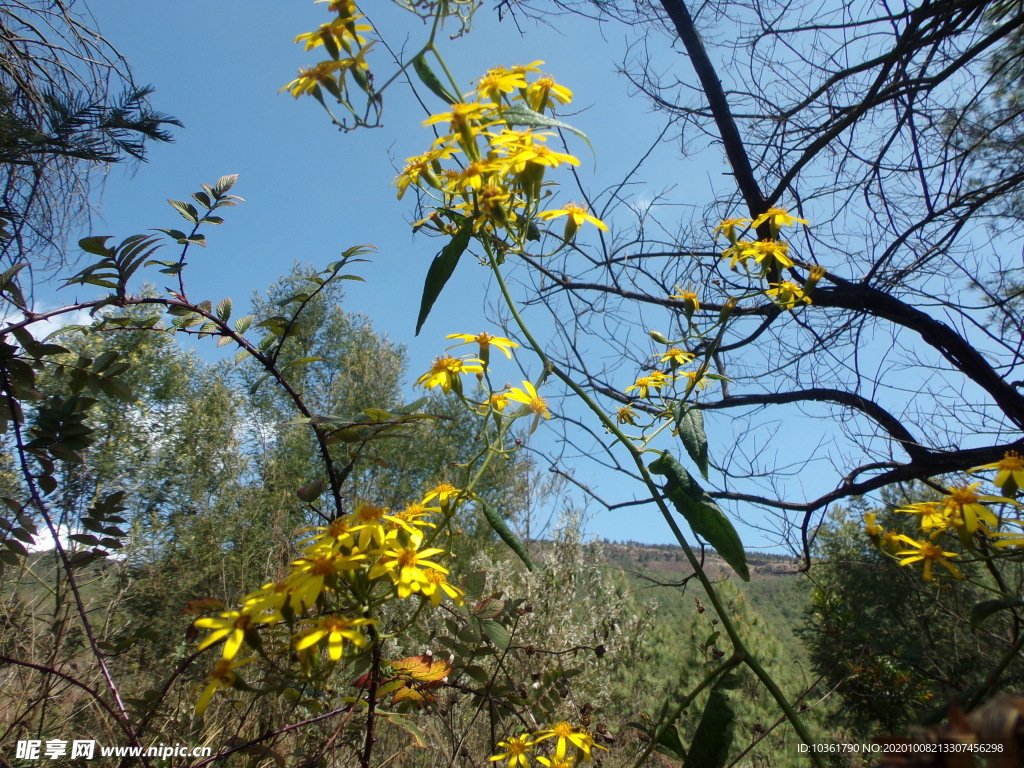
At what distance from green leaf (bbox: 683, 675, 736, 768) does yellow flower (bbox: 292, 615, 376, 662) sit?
39cm

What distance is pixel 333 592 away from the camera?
0.61m

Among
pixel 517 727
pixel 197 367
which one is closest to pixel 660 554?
pixel 197 367

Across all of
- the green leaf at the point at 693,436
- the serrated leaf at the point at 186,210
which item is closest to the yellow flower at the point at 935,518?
the green leaf at the point at 693,436

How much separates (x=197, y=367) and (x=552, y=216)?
12.7 m

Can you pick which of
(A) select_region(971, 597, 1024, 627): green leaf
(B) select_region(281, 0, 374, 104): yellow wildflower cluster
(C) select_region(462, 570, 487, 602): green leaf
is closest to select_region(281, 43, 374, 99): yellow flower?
(B) select_region(281, 0, 374, 104): yellow wildflower cluster

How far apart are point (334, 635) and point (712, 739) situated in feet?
Result: 1.44

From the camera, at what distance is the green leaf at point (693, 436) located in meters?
0.80

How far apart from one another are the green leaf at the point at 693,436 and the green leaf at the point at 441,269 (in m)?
0.38

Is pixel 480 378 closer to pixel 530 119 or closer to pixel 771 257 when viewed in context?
pixel 530 119

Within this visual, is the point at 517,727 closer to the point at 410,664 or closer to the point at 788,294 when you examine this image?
the point at 410,664

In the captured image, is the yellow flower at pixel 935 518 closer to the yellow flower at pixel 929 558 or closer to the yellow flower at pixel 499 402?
the yellow flower at pixel 929 558

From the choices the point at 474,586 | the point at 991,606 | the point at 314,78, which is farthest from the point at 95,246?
the point at 991,606

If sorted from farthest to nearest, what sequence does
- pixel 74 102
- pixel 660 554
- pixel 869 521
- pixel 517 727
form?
1. pixel 660 554
2. pixel 74 102
3. pixel 517 727
4. pixel 869 521

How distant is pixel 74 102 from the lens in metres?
2.31
